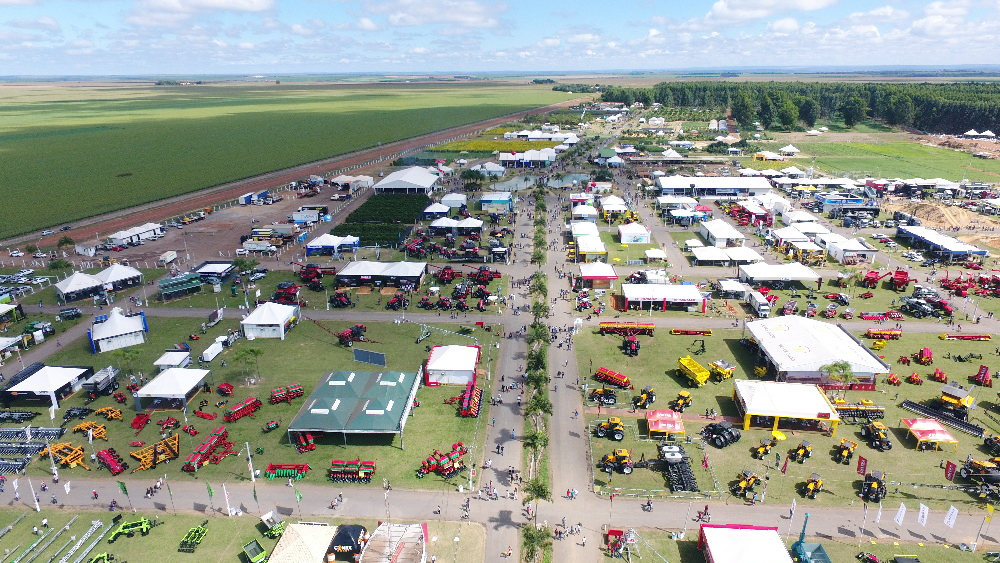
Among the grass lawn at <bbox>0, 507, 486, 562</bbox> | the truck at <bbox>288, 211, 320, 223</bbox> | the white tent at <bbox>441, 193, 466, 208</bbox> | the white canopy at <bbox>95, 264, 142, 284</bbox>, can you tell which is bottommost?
the grass lawn at <bbox>0, 507, 486, 562</bbox>

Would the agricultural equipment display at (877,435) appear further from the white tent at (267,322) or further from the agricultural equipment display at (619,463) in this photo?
the white tent at (267,322)

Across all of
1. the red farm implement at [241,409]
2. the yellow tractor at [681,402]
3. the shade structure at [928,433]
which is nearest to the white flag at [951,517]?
the shade structure at [928,433]

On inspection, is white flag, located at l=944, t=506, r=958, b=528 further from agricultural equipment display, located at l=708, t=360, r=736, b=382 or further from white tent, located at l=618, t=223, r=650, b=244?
white tent, located at l=618, t=223, r=650, b=244

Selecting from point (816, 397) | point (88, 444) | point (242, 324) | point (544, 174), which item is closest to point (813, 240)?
point (816, 397)

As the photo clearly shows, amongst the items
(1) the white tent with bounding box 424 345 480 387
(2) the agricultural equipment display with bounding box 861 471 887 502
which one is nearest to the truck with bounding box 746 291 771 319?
(2) the agricultural equipment display with bounding box 861 471 887 502

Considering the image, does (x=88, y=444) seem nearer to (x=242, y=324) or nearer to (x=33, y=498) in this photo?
(x=33, y=498)
